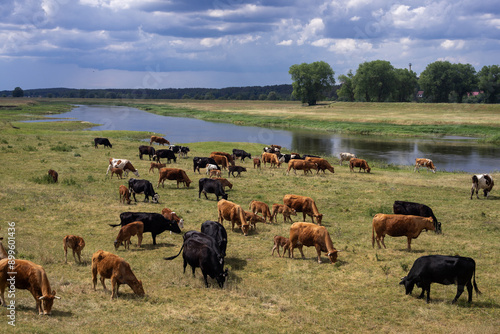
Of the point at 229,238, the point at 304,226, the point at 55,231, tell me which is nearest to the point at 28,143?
the point at 55,231

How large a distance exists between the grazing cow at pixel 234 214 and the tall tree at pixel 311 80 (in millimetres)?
112964

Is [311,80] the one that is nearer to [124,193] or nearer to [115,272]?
[124,193]

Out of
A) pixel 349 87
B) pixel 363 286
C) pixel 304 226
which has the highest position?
pixel 349 87

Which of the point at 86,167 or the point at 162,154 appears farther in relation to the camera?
the point at 162,154

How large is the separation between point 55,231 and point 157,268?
194 inches

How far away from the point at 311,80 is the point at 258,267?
385 feet

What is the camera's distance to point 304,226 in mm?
12656

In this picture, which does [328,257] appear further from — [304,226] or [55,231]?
[55,231]

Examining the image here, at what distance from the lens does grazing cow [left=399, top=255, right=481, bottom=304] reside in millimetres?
9625

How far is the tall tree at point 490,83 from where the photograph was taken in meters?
99.5

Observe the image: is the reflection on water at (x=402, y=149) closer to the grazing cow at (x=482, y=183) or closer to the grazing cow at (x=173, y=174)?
the grazing cow at (x=482, y=183)

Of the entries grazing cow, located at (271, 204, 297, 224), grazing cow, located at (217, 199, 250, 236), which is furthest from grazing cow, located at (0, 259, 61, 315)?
grazing cow, located at (271, 204, 297, 224)

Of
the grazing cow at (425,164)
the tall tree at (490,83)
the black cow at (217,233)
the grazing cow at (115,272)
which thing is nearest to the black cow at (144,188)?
the black cow at (217,233)

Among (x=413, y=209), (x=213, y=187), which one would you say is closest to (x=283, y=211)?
(x=213, y=187)
